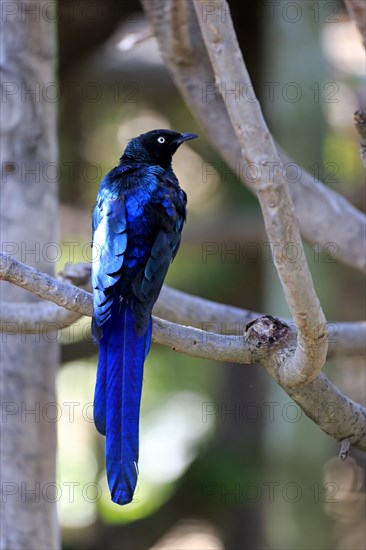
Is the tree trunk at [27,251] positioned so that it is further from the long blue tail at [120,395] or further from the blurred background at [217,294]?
the blurred background at [217,294]

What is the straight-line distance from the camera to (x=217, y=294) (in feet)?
22.7

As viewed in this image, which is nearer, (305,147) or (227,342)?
(227,342)

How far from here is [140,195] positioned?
2875 millimetres

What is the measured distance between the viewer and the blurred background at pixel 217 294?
231 inches

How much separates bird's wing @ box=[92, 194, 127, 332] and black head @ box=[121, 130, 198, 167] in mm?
502

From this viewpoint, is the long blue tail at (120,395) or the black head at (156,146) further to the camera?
the black head at (156,146)

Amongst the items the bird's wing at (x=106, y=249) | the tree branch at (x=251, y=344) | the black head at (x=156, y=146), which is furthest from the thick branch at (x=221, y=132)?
the tree branch at (x=251, y=344)

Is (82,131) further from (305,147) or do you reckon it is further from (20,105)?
(20,105)

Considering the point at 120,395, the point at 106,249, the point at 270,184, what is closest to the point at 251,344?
the point at 120,395

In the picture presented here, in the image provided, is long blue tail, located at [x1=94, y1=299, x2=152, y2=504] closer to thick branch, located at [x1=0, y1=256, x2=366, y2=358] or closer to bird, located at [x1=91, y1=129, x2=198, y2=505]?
bird, located at [x1=91, y1=129, x2=198, y2=505]

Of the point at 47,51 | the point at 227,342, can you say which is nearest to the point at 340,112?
the point at 47,51

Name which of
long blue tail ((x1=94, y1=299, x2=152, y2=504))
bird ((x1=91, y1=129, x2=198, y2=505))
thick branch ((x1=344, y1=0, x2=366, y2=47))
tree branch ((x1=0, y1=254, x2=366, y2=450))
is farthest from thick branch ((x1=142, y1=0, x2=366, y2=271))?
long blue tail ((x1=94, y1=299, x2=152, y2=504))

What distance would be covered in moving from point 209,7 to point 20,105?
1.73 m

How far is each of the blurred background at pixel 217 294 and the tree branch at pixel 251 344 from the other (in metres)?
3.11
